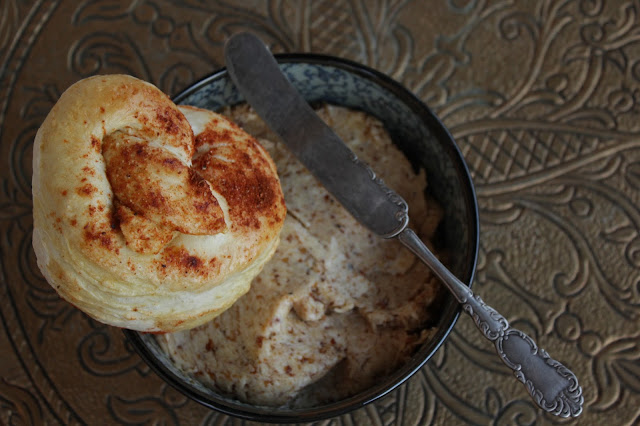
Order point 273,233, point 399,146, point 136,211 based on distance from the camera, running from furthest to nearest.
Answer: point 399,146 → point 273,233 → point 136,211

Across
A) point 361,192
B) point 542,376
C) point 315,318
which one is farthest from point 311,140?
point 542,376

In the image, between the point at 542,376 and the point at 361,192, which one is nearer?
the point at 542,376

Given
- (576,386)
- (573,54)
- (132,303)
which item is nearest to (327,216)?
(132,303)

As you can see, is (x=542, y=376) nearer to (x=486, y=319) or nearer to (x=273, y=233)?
(x=486, y=319)

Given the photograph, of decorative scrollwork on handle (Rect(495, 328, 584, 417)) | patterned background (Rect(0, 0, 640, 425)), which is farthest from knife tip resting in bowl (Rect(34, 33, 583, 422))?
patterned background (Rect(0, 0, 640, 425))

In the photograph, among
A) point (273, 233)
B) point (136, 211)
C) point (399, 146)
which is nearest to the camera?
point (136, 211)

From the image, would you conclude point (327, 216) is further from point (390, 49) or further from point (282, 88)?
point (390, 49)

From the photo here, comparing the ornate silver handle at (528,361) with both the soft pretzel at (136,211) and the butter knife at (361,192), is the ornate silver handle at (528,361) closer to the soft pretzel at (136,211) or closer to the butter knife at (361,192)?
the butter knife at (361,192)
